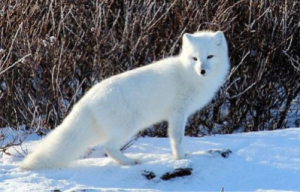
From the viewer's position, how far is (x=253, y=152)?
482cm

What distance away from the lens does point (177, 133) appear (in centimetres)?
488

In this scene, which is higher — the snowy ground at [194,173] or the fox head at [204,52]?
the fox head at [204,52]

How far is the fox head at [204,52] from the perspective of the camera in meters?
4.84

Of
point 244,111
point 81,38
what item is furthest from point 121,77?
point 244,111

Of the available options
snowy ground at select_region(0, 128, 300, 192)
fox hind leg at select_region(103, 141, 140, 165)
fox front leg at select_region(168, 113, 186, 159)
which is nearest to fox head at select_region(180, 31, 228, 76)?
fox front leg at select_region(168, 113, 186, 159)

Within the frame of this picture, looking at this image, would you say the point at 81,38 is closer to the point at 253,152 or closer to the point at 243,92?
the point at 243,92

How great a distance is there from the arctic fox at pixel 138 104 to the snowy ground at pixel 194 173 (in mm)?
133

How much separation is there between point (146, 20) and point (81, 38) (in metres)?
0.86

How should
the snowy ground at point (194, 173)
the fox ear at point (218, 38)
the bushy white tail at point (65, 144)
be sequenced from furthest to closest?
the fox ear at point (218, 38) → the bushy white tail at point (65, 144) → the snowy ground at point (194, 173)

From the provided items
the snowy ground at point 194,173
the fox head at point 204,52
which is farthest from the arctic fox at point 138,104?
the snowy ground at point 194,173

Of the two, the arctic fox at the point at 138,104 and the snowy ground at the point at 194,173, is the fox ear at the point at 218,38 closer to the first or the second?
the arctic fox at the point at 138,104

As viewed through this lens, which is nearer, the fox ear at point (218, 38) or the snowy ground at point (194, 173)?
the snowy ground at point (194, 173)

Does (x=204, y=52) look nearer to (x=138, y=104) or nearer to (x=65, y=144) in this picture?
(x=138, y=104)

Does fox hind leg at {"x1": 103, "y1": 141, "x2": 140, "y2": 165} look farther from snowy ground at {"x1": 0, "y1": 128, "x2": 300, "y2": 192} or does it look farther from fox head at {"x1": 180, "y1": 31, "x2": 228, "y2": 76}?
fox head at {"x1": 180, "y1": 31, "x2": 228, "y2": 76}
